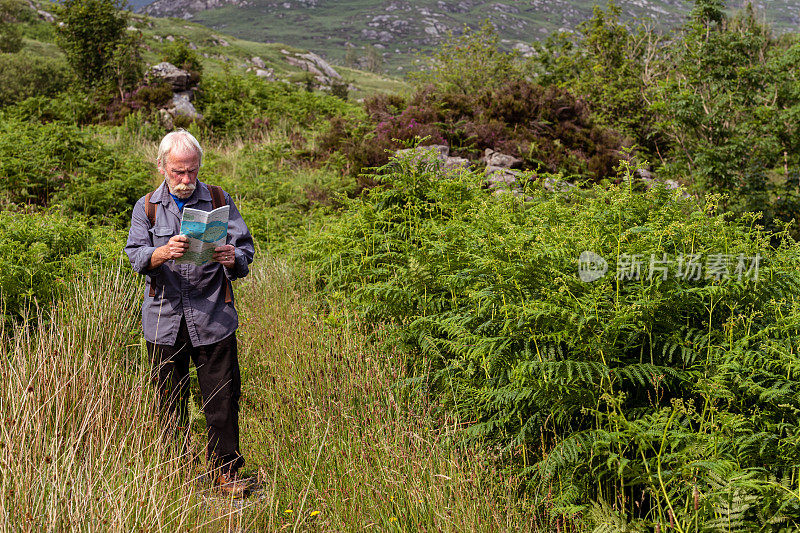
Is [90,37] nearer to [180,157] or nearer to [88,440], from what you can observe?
[180,157]

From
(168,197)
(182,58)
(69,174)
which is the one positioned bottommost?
(69,174)

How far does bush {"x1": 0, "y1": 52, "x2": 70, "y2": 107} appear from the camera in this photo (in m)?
15.1

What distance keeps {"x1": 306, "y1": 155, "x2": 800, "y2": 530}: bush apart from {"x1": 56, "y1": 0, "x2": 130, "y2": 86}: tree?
15.6 meters

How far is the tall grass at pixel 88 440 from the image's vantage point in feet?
7.66

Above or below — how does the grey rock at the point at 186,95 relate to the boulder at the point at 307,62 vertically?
above

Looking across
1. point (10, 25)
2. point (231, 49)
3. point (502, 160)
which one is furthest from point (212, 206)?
point (231, 49)

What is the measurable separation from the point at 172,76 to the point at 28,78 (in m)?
3.72

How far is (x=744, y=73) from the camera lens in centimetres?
834

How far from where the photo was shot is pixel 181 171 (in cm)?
318

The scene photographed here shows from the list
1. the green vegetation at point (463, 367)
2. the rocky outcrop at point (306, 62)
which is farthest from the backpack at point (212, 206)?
the rocky outcrop at point (306, 62)

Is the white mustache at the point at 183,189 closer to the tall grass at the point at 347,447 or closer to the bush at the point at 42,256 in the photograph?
the tall grass at the point at 347,447

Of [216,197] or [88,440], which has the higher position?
[216,197]

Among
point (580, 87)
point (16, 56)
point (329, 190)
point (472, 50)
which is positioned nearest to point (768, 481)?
point (329, 190)

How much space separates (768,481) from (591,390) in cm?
79
